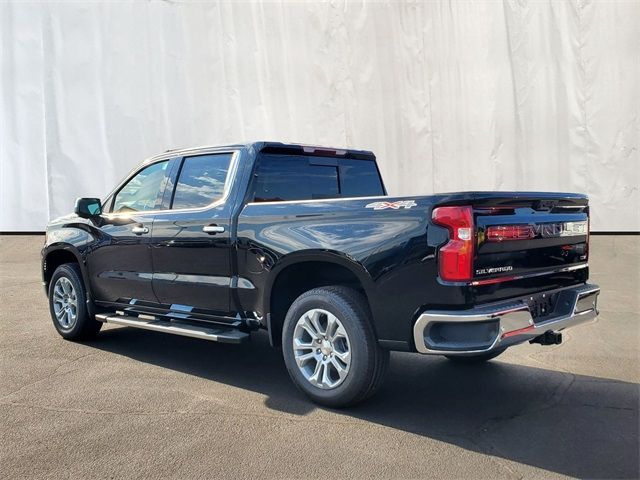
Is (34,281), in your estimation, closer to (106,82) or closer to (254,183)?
(106,82)

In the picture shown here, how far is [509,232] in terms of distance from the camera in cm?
343

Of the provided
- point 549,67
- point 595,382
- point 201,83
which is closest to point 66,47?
point 201,83

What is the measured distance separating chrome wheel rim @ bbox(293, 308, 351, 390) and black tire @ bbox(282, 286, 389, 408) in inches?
1.5

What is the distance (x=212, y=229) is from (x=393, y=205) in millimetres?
1704

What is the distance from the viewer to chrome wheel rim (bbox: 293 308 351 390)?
375cm

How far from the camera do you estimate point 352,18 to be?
12.6 metres

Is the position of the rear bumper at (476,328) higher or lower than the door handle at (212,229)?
lower

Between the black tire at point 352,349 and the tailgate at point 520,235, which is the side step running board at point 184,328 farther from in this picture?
the tailgate at point 520,235

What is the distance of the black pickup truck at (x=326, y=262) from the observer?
328 cm

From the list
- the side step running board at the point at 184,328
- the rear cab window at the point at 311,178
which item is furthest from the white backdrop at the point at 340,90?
the side step running board at the point at 184,328

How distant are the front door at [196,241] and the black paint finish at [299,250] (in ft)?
0.04

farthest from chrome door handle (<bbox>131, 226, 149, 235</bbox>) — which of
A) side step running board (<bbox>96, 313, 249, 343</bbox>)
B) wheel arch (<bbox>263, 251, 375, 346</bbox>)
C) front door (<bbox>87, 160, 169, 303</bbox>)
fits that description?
wheel arch (<bbox>263, 251, 375, 346</bbox>)

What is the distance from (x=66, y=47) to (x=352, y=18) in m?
7.43

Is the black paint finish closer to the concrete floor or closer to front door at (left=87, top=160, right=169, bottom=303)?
front door at (left=87, top=160, right=169, bottom=303)
